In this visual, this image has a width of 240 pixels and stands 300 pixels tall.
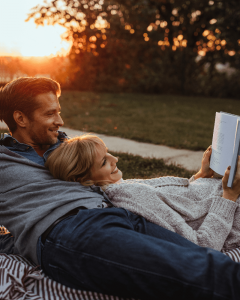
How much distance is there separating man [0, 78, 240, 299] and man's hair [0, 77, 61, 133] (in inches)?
12.9

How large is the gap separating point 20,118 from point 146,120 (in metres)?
6.14

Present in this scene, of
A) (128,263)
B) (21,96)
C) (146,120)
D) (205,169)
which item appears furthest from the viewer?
(146,120)

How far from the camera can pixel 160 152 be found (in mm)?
5078

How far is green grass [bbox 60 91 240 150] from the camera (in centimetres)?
603

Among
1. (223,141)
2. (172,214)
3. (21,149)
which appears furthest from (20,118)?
(223,141)

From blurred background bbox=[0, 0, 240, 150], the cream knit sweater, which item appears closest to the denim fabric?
the cream knit sweater

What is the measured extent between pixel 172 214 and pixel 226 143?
23.3 inches

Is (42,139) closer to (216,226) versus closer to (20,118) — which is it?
(20,118)

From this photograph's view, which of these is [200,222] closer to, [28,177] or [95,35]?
[28,177]

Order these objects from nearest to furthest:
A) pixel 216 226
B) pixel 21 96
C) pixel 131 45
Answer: pixel 216 226 → pixel 21 96 → pixel 131 45

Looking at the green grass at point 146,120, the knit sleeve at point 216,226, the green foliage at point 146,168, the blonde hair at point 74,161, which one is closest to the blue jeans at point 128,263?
the knit sleeve at point 216,226

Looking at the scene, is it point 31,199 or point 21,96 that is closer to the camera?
point 31,199

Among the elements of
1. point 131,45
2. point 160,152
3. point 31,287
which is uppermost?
point 131,45

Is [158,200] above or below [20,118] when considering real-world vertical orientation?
below
